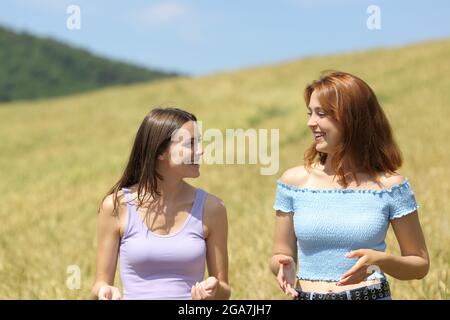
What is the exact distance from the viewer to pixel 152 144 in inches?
133

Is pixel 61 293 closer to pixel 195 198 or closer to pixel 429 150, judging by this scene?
pixel 195 198

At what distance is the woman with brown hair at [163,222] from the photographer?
335cm

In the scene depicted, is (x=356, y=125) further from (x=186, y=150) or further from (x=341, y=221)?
(x=186, y=150)

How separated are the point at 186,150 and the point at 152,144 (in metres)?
0.16

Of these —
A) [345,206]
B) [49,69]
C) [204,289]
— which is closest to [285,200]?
[345,206]

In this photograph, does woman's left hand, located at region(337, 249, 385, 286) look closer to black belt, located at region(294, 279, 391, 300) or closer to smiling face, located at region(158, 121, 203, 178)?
black belt, located at region(294, 279, 391, 300)

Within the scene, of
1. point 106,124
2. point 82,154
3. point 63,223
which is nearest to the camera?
point 63,223

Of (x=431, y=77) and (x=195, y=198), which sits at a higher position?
(x=431, y=77)

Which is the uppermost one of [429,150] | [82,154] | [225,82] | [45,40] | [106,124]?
[45,40]

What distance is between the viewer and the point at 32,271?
7.23 meters

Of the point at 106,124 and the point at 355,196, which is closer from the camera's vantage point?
the point at 355,196

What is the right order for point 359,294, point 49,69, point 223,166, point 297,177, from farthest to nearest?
point 49,69, point 223,166, point 297,177, point 359,294

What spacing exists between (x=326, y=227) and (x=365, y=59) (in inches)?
1304

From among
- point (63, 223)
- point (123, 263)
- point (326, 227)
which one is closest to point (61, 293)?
point (123, 263)
